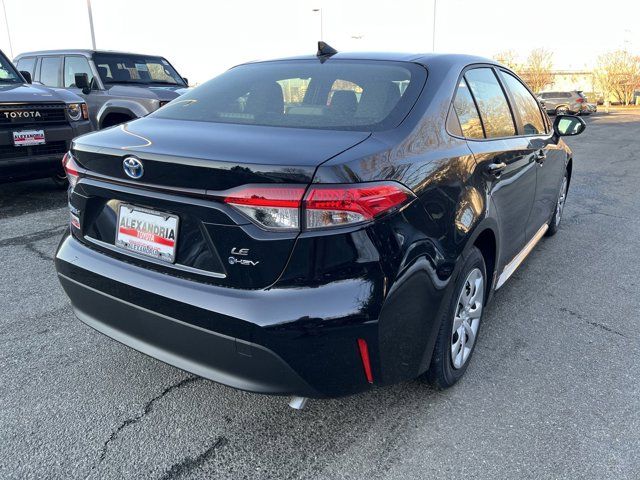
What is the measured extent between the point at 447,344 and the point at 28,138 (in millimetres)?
5478

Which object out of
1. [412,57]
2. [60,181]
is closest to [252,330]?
[412,57]

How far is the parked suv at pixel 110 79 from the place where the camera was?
316 inches

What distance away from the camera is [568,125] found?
15.0ft

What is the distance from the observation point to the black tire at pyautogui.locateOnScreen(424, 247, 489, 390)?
2412 mm

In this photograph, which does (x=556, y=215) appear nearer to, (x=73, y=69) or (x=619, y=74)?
(x=73, y=69)

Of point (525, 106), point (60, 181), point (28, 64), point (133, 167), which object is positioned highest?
point (28, 64)

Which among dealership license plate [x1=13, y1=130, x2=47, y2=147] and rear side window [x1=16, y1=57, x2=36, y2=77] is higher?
rear side window [x1=16, y1=57, x2=36, y2=77]

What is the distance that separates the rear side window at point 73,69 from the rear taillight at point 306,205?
8.09m

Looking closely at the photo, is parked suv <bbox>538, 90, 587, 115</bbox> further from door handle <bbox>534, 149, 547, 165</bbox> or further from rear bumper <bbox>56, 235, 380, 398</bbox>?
rear bumper <bbox>56, 235, 380, 398</bbox>

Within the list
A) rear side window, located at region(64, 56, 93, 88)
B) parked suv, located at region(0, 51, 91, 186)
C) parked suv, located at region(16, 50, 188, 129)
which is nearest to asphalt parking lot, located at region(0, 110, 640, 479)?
parked suv, located at region(0, 51, 91, 186)

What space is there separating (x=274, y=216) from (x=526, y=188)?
2.23 metres

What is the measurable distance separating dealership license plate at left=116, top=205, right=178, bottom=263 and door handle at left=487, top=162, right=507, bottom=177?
1.65 meters

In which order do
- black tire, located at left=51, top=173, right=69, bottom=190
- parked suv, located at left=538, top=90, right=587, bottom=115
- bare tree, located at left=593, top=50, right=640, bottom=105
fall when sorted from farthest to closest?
bare tree, located at left=593, top=50, right=640, bottom=105 < parked suv, located at left=538, top=90, right=587, bottom=115 < black tire, located at left=51, top=173, right=69, bottom=190

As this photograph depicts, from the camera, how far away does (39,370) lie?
2.83m
